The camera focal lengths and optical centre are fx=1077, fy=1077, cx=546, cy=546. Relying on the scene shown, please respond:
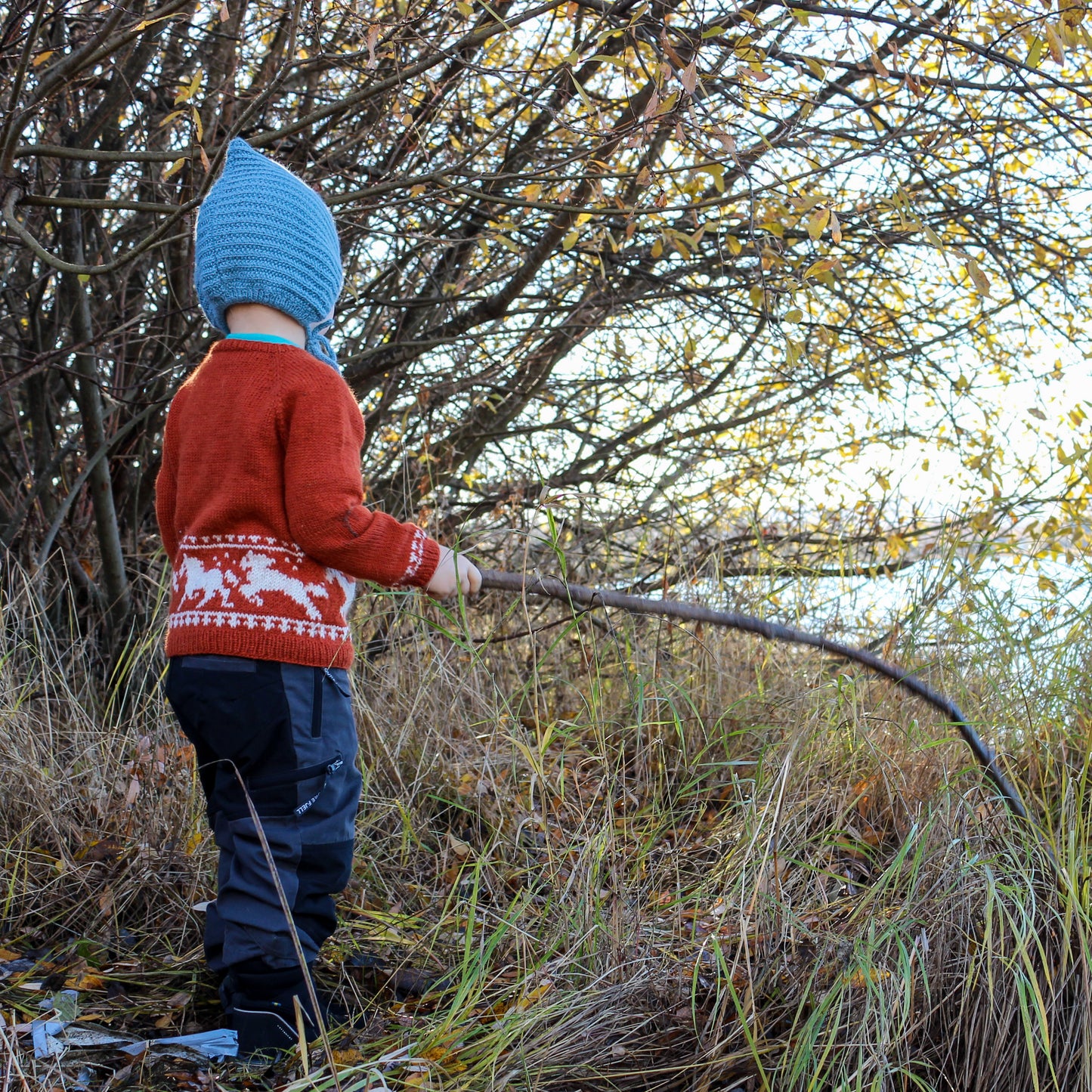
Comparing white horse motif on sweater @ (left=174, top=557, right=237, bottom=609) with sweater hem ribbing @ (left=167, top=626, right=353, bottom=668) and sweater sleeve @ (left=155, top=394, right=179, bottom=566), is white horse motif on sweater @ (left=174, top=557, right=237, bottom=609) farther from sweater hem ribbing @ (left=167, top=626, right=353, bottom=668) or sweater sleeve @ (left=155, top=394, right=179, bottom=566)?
sweater sleeve @ (left=155, top=394, right=179, bottom=566)

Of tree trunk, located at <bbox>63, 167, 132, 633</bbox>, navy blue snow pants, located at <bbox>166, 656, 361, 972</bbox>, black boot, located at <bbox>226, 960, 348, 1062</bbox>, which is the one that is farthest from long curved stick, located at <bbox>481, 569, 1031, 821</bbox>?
tree trunk, located at <bbox>63, 167, 132, 633</bbox>

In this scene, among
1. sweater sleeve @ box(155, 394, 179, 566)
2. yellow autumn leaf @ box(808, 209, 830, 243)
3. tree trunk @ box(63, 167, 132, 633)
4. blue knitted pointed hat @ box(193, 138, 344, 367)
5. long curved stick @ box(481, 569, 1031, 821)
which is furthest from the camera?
tree trunk @ box(63, 167, 132, 633)

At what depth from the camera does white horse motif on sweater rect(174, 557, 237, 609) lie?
77.5 inches

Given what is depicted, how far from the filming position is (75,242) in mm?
3697

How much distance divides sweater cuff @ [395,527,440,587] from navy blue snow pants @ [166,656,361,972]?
0.25 metres

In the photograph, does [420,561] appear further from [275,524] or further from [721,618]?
[721,618]

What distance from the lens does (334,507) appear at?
1.93 meters

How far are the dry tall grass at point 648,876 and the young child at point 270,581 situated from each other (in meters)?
0.27

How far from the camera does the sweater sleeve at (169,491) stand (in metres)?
2.20

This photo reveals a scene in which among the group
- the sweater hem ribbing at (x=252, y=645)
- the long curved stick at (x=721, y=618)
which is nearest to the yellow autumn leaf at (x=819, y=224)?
the long curved stick at (x=721, y=618)

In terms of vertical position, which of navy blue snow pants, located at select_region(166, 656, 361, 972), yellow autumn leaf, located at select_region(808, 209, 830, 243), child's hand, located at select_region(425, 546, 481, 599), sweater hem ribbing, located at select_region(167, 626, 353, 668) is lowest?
navy blue snow pants, located at select_region(166, 656, 361, 972)

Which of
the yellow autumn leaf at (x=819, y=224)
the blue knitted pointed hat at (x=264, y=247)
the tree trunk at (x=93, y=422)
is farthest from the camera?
the tree trunk at (x=93, y=422)

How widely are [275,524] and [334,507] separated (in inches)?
5.2

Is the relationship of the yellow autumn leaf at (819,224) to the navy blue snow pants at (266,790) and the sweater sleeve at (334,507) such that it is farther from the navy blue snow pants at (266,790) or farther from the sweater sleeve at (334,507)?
the navy blue snow pants at (266,790)
